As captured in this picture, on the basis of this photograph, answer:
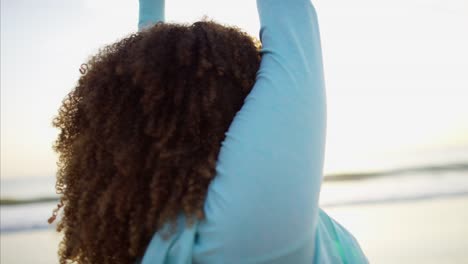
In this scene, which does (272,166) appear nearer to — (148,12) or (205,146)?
(205,146)

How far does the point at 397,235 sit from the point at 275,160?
4.61m

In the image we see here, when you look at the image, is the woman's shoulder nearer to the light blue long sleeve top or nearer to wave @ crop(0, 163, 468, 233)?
the light blue long sleeve top

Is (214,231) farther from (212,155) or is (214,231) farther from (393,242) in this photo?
(393,242)

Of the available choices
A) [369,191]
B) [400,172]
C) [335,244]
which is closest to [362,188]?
[369,191]

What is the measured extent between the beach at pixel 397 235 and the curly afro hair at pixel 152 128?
12.5 ft

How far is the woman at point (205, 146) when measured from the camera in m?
0.98

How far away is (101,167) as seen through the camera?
1.07 m

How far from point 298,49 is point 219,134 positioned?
227 millimetres

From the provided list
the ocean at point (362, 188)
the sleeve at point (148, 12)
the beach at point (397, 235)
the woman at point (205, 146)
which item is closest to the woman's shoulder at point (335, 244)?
the woman at point (205, 146)

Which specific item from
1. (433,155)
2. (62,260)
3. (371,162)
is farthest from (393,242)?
(433,155)

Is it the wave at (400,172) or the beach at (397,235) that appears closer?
the beach at (397,235)

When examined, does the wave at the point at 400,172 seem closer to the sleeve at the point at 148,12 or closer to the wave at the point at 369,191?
the wave at the point at 369,191

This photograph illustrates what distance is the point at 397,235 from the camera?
520 centimetres

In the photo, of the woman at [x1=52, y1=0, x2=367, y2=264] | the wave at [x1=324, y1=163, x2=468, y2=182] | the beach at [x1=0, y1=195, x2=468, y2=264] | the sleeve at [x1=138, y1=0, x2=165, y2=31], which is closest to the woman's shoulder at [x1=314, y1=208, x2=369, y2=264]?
the woman at [x1=52, y1=0, x2=367, y2=264]
